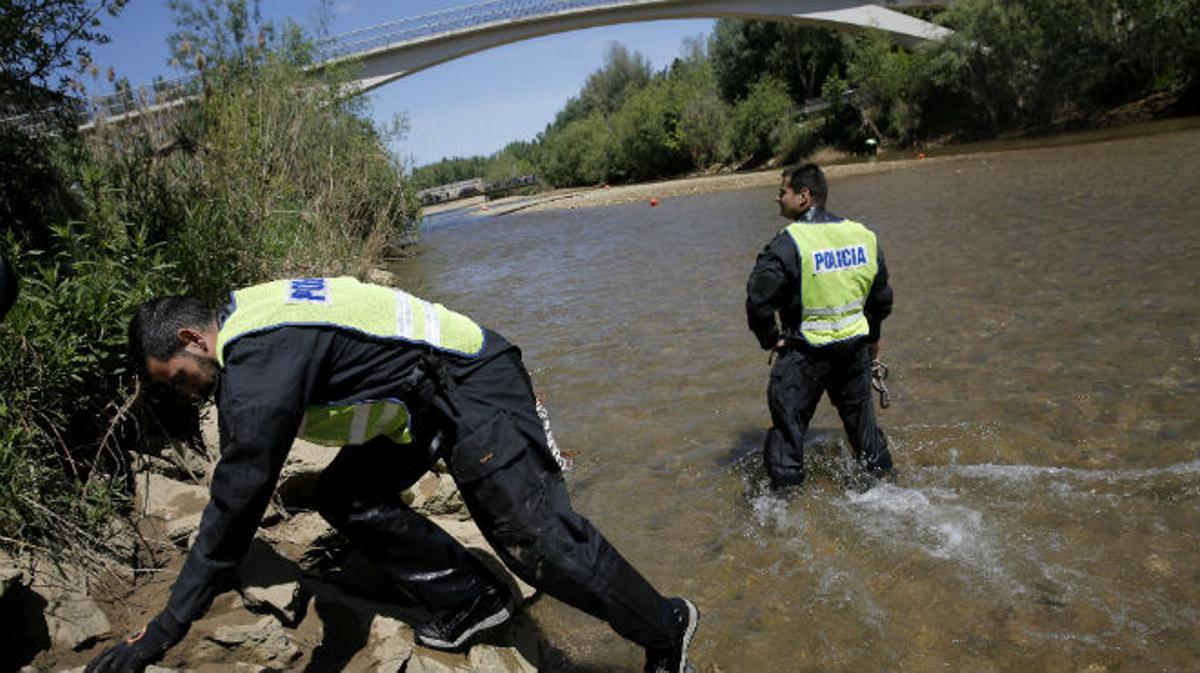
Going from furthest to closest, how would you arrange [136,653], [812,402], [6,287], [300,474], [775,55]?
[775,55] → [812,402] → [300,474] → [136,653] → [6,287]

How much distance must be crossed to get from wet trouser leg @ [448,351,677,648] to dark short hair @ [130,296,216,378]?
961mm

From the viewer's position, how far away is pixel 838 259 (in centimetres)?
438

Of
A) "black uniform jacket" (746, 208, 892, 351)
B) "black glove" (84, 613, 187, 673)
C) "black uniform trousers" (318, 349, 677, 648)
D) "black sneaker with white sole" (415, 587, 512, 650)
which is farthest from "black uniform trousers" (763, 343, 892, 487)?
"black glove" (84, 613, 187, 673)

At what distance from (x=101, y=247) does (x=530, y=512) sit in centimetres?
391

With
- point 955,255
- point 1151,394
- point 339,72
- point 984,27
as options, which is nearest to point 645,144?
point 984,27

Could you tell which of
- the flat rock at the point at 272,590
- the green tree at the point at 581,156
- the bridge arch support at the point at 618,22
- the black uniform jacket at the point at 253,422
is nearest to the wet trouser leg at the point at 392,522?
the flat rock at the point at 272,590

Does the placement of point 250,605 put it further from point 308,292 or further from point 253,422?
point 308,292

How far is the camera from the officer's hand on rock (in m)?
2.53

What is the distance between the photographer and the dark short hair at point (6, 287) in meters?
2.35

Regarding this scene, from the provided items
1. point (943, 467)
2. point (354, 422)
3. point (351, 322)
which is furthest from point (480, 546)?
point (943, 467)

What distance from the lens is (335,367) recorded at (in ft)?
9.05

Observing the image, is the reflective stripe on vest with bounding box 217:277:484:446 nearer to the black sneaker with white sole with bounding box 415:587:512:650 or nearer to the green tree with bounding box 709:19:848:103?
the black sneaker with white sole with bounding box 415:587:512:650

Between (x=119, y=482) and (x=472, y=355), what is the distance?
247 cm

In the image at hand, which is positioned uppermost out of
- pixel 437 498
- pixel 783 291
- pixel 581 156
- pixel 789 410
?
pixel 581 156
